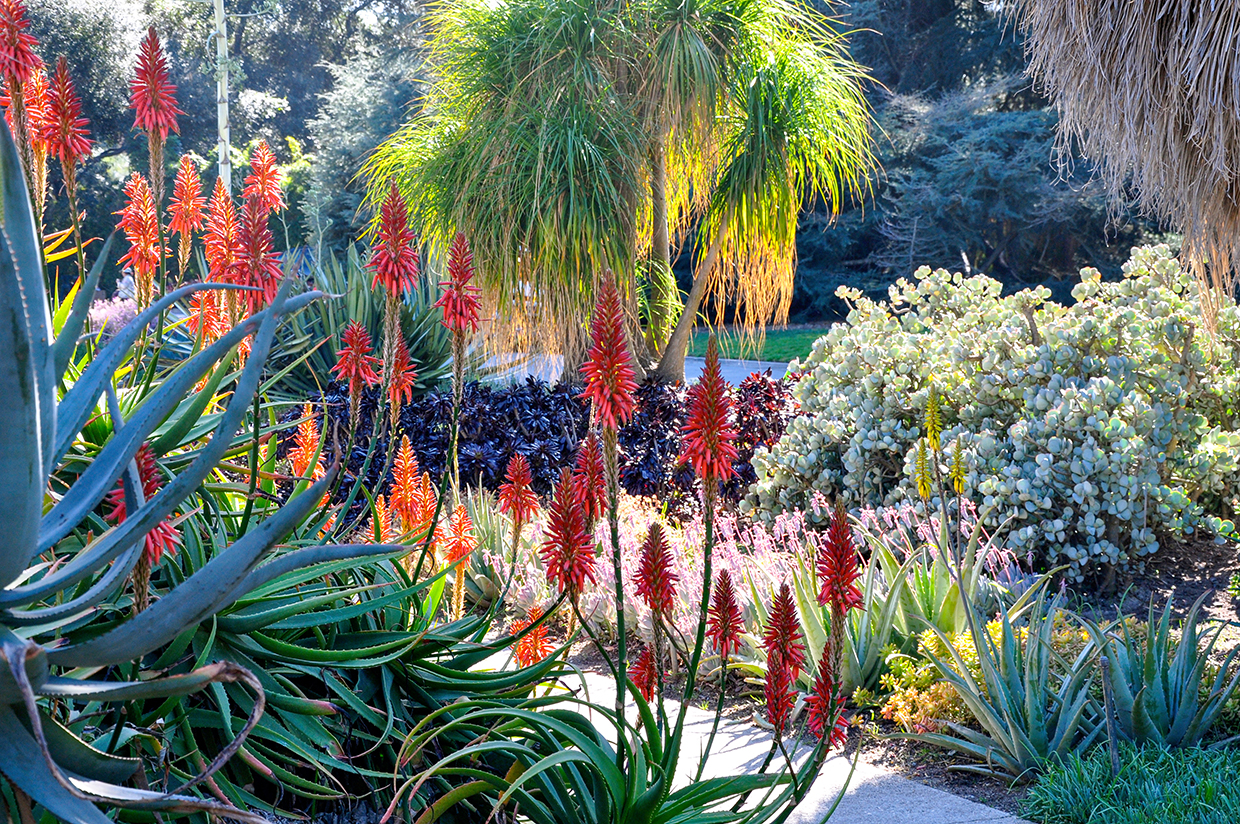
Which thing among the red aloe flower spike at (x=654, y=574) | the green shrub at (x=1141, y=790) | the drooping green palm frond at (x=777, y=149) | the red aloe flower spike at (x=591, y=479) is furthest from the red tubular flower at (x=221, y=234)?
the drooping green palm frond at (x=777, y=149)

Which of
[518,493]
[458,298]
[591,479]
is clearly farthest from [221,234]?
[591,479]

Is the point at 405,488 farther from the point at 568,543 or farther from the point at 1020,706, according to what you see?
the point at 1020,706

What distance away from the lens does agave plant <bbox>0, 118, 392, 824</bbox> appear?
119cm

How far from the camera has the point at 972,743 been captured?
340cm

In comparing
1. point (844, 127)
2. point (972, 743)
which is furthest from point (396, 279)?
point (844, 127)

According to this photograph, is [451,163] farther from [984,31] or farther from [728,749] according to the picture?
[984,31]

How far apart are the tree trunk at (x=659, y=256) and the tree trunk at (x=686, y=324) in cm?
30

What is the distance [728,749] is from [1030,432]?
110 inches

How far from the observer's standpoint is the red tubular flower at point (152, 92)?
2.45m

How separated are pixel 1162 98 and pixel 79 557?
4442 mm

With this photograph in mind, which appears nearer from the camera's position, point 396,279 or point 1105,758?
point 396,279

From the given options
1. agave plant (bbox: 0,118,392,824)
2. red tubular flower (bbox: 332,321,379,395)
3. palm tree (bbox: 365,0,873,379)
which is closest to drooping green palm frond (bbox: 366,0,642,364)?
palm tree (bbox: 365,0,873,379)

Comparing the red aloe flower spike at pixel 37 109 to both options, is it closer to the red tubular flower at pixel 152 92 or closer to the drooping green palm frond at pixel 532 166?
the red tubular flower at pixel 152 92

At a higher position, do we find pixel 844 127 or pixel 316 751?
pixel 844 127
